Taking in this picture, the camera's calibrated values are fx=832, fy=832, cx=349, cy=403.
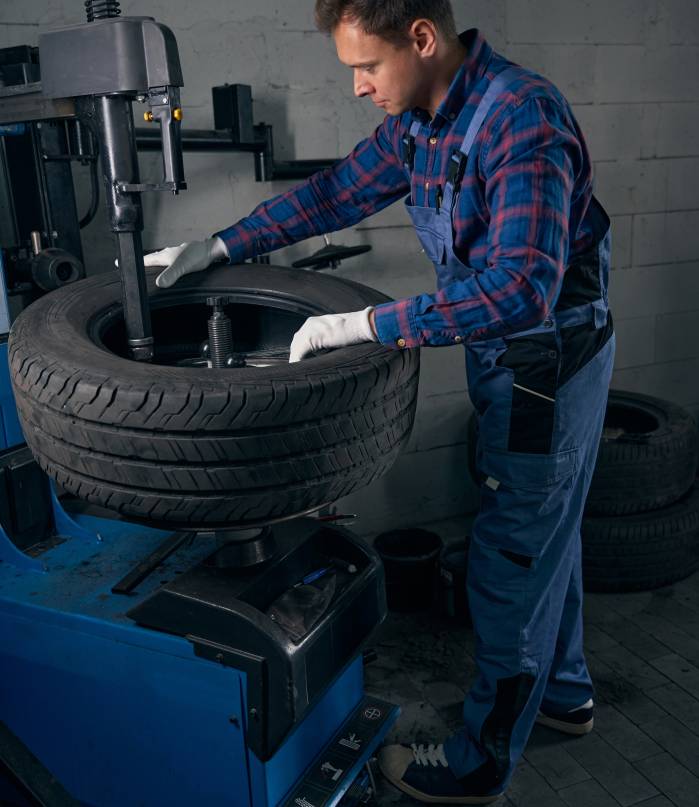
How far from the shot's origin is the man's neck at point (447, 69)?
141 centimetres

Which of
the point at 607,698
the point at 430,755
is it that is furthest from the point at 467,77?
the point at 607,698

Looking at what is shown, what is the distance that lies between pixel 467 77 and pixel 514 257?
0.39m

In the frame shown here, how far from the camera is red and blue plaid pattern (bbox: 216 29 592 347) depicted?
1.24 m

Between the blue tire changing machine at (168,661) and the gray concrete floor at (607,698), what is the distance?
455mm

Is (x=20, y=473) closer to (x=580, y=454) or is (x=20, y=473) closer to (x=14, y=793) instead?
(x=14, y=793)

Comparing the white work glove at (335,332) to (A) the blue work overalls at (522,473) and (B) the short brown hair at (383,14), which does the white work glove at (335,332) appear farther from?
(B) the short brown hair at (383,14)

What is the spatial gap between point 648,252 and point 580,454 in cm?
168

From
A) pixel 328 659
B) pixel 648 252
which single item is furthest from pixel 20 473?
pixel 648 252

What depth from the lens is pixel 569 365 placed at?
1509 mm

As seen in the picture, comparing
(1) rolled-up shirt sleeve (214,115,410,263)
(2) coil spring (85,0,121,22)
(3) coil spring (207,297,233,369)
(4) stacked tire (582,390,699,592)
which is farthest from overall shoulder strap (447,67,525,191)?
(4) stacked tire (582,390,699,592)

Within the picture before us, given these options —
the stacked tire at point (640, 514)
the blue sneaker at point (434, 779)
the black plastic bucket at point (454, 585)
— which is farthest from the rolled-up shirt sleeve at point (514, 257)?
the stacked tire at point (640, 514)

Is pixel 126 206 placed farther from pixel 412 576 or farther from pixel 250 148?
pixel 412 576

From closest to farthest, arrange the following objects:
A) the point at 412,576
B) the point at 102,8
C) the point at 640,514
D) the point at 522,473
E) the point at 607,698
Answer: the point at 102,8 < the point at 522,473 < the point at 607,698 < the point at 412,576 < the point at 640,514

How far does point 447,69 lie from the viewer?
1.43m
